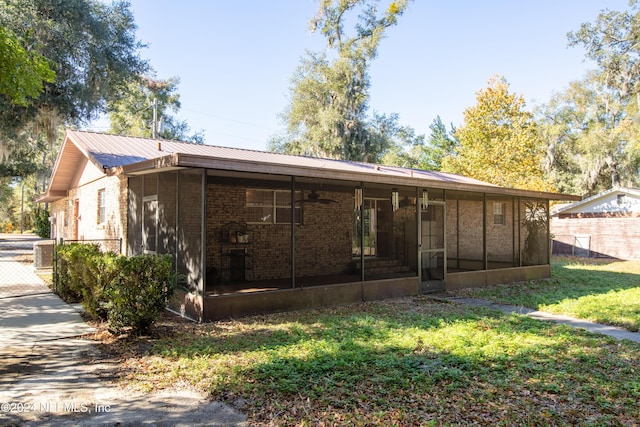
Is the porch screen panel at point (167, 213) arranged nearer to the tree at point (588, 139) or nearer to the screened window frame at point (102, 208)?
the screened window frame at point (102, 208)

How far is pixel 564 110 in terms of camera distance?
3042cm

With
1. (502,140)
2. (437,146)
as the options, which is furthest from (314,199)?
(437,146)

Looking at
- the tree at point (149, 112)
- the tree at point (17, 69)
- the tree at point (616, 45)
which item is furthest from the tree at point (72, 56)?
the tree at point (616, 45)

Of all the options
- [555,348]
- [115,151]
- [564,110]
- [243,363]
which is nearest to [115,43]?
[115,151]

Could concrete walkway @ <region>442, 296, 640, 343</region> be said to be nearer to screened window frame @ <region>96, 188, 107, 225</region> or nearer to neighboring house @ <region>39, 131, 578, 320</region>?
neighboring house @ <region>39, 131, 578, 320</region>

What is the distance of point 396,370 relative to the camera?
4.50 metres

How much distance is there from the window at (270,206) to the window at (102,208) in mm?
3722

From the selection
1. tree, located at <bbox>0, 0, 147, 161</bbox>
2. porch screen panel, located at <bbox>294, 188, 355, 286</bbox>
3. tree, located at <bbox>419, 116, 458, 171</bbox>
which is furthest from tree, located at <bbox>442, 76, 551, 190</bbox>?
tree, located at <bbox>0, 0, 147, 161</bbox>

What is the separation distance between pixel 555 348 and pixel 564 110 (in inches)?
1190

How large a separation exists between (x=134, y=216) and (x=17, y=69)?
3590 millimetres

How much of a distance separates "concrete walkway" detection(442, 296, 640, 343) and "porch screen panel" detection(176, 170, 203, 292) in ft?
17.4

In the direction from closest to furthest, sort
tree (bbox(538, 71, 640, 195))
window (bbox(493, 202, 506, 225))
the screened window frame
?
the screened window frame → window (bbox(493, 202, 506, 225)) → tree (bbox(538, 71, 640, 195))

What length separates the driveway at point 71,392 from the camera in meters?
3.39

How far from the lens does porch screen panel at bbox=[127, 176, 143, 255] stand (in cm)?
867
